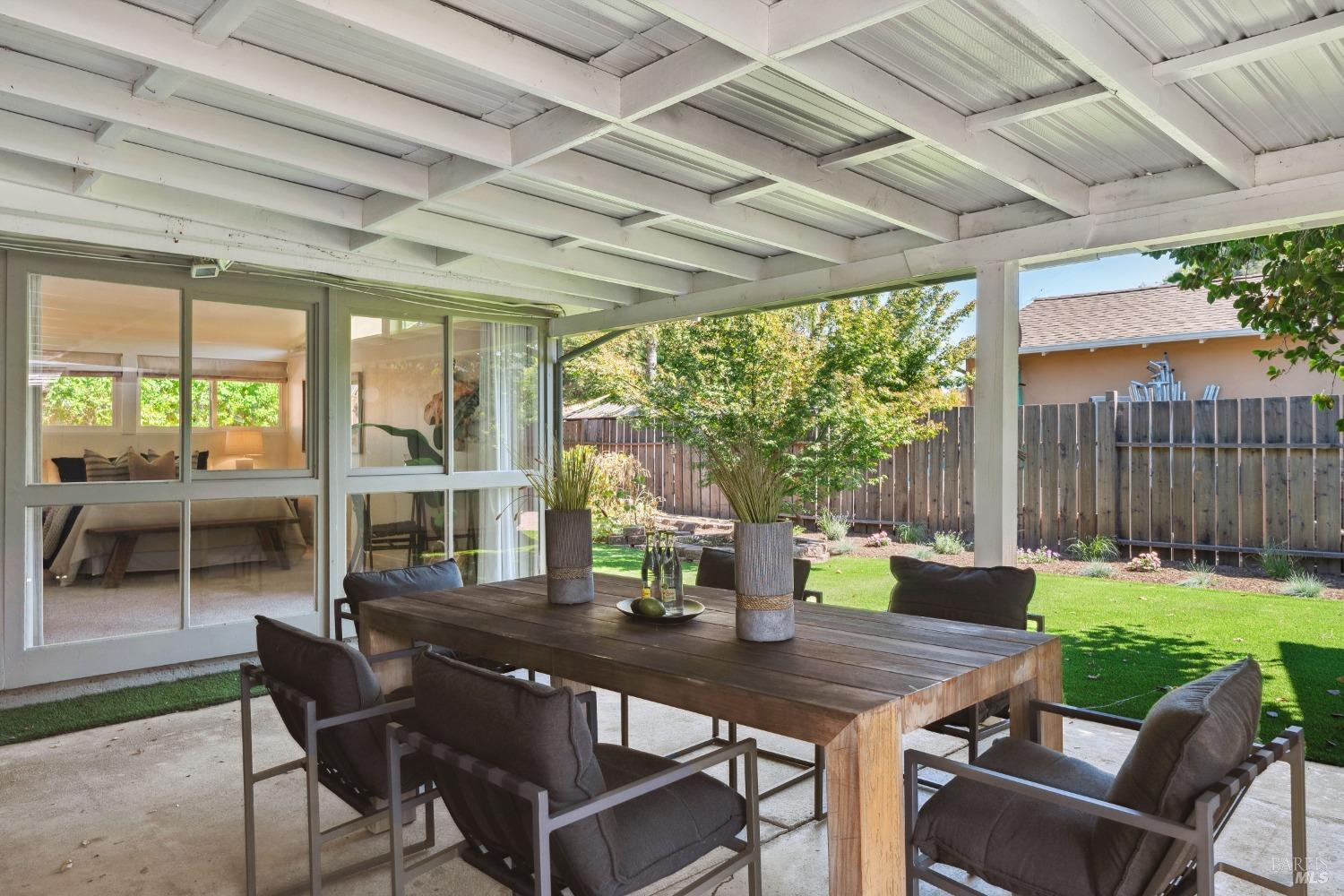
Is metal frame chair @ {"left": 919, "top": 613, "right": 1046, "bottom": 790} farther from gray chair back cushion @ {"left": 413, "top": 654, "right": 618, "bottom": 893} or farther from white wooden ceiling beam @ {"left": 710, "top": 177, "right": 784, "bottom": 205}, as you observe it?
white wooden ceiling beam @ {"left": 710, "top": 177, "right": 784, "bottom": 205}

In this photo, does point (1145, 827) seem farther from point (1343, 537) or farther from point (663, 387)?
point (663, 387)

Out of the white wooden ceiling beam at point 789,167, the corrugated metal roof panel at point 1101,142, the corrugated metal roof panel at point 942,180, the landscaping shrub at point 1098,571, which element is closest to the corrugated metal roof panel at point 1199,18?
the corrugated metal roof panel at point 1101,142

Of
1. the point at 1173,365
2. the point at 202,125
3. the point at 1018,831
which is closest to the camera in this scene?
the point at 1018,831

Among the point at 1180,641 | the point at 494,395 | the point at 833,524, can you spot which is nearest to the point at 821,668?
the point at 1180,641

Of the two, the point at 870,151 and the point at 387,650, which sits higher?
the point at 870,151

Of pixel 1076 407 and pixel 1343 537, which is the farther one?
pixel 1076 407

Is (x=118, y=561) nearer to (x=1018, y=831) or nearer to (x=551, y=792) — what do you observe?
(x=551, y=792)

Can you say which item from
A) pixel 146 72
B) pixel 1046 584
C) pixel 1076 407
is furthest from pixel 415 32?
pixel 1076 407

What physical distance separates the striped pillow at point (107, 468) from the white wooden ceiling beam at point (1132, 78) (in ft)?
16.0

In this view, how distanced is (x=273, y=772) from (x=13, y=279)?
349 cm

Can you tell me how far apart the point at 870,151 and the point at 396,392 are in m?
3.81

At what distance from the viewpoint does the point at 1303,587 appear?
595 centimetres

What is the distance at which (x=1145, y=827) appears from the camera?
1513 millimetres

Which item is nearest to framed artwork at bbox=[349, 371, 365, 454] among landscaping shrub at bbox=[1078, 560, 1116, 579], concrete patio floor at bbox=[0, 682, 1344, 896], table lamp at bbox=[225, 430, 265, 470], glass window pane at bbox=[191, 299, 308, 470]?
glass window pane at bbox=[191, 299, 308, 470]
